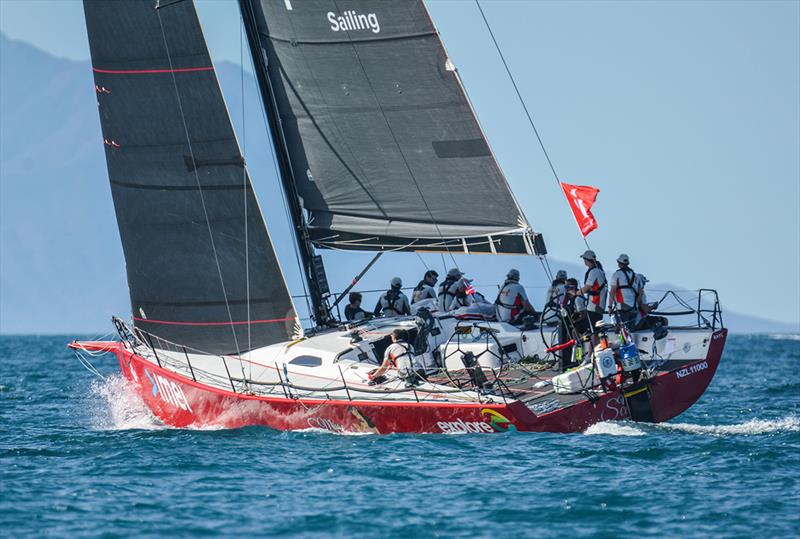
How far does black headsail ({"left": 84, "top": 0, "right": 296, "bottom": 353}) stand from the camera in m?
16.5

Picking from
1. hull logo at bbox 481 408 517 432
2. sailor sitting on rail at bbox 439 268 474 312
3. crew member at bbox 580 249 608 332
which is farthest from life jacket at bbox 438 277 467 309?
hull logo at bbox 481 408 517 432

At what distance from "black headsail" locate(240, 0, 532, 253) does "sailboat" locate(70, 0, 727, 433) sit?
21 mm

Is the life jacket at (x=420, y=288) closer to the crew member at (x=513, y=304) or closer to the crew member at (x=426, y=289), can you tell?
the crew member at (x=426, y=289)

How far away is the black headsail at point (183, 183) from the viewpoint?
1652 centimetres


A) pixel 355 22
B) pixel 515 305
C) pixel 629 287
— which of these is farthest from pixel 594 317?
pixel 355 22

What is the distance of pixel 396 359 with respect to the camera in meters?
15.0

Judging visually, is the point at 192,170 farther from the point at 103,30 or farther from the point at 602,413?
the point at 602,413

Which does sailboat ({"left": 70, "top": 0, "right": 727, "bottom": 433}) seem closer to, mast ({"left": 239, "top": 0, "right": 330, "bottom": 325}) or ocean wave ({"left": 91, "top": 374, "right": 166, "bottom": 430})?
mast ({"left": 239, "top": 0, "right": 330, "bottom": 325})

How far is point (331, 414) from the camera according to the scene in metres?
14.4

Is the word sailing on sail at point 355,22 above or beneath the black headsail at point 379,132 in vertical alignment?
above

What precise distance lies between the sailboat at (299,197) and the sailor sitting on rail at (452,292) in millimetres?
954

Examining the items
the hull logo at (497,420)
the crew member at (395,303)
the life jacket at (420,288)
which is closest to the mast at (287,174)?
the crew member at (395,303)

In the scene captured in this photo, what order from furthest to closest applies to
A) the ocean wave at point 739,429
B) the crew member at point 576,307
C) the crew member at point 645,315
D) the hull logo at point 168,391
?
the crew member at point 645,315, the hull logo at point 168,391, the crew member at point 576,307, the ocean wave at point 739,429

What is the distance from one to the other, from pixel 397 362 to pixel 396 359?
4 cm
